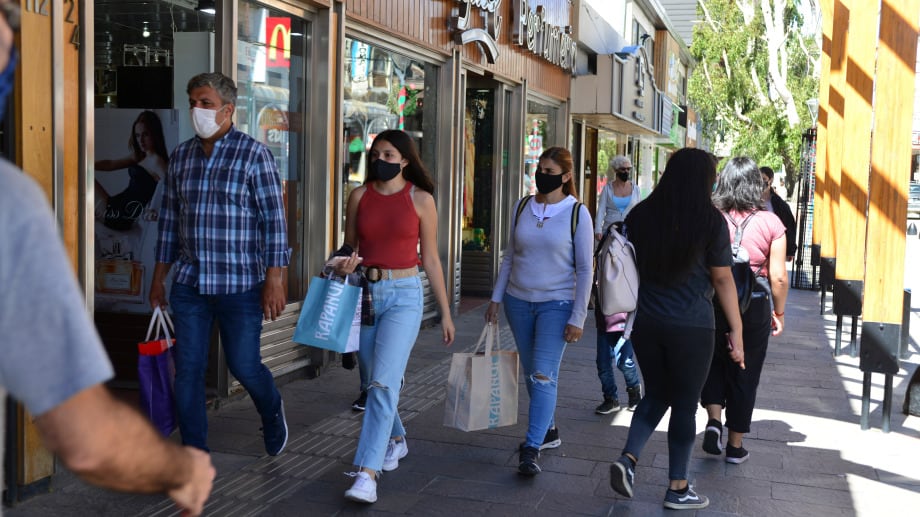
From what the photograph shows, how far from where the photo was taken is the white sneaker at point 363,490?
4.51 meters

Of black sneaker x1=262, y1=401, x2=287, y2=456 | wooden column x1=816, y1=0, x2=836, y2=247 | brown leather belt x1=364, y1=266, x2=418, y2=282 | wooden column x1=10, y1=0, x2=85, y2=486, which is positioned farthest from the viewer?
wooden column x1=816, y1=0, x2=836, y2=247

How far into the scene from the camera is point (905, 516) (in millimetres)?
4750

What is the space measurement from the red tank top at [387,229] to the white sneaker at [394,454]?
1.02 m

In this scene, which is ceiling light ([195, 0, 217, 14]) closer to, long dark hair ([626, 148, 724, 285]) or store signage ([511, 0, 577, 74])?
long dark hair ([626, 148, 724, 285])

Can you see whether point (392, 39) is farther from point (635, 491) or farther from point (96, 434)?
point (96, 434)

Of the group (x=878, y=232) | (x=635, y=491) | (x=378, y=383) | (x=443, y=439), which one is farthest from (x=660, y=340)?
(x=878, y=232)

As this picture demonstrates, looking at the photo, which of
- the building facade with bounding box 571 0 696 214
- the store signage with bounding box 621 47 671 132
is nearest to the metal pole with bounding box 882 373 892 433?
the building facade with bounding box 571 0 696 214

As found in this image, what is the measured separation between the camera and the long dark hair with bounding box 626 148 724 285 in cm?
447

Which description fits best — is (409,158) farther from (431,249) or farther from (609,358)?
(609,358)

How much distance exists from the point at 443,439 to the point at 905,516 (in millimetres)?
2477

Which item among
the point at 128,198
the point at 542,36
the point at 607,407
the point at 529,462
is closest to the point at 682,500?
the point at 529,462

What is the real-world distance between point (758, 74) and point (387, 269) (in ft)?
108

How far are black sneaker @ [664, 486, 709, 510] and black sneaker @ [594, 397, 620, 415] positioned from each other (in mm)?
1948

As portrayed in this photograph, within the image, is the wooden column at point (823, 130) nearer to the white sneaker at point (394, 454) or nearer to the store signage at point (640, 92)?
the store signage at point (640, 92)
